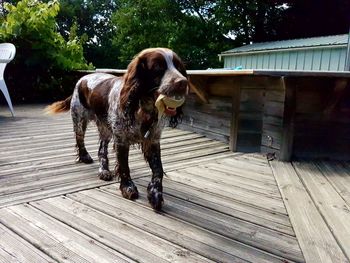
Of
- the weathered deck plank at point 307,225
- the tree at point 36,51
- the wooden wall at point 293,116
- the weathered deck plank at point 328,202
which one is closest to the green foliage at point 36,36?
the tree at point 36,51

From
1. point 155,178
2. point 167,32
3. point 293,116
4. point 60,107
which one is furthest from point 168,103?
point 167,32

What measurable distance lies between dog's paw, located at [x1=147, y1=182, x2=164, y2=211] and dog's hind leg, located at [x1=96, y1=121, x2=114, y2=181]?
61 centimetres

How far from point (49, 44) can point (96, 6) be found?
39.2 feet

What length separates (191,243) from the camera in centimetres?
180

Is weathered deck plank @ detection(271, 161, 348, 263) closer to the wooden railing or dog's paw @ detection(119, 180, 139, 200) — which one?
the wooden railing

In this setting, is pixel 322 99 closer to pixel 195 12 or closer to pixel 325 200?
pixel 325 200

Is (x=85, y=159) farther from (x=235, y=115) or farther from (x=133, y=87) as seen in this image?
(x=235, y=115)

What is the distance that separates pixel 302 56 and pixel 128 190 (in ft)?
19.4

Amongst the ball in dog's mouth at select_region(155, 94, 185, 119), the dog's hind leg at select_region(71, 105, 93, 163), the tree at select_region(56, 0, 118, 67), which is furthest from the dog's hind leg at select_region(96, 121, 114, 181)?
the tree at select_region(56, 0, 118, 67)

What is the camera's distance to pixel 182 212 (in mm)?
2201

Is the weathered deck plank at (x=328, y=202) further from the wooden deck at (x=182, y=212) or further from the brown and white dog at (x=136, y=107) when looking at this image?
the brown and white dog at (x=136, y=107)

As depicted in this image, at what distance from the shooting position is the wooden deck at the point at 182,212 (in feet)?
5.63

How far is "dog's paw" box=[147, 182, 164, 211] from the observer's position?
220 cm

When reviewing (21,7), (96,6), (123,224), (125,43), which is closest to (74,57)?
(21,7)
